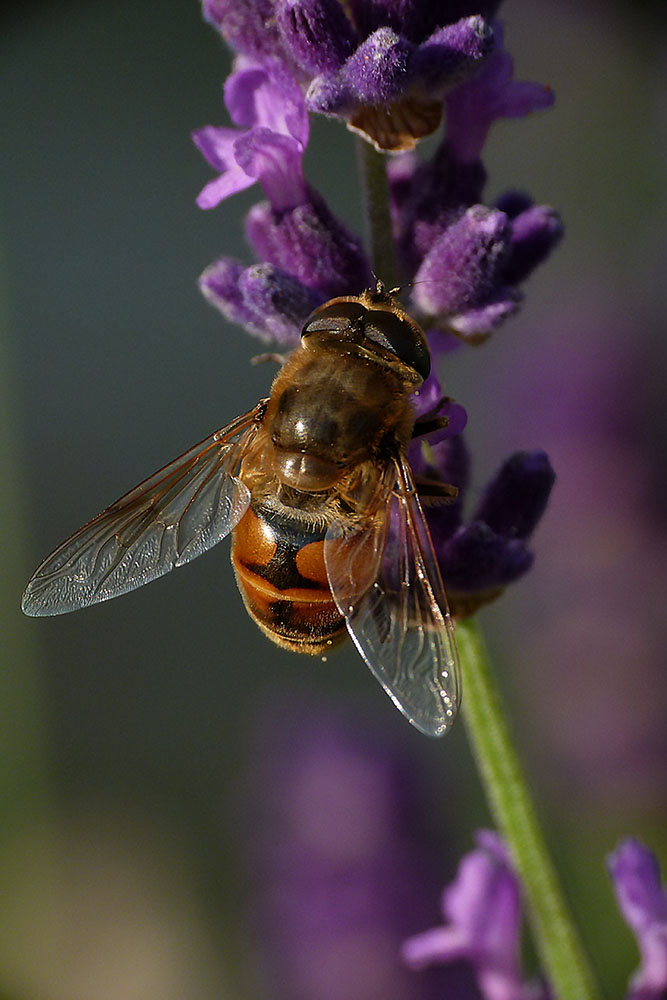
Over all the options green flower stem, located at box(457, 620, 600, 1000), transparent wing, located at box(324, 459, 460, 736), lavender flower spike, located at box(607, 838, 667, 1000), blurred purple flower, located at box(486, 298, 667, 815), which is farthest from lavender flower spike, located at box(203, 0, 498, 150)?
blurred purple flower, located at box(486, 298, 667, 815)

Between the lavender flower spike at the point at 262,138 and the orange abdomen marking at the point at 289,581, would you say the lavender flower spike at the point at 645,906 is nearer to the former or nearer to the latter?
the orange abdomen marking at the point at 289,581

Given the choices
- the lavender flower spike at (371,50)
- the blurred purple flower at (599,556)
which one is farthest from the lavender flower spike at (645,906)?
the blurred purple flower at (599,556)

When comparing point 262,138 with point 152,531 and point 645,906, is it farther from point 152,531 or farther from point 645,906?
point 645,906

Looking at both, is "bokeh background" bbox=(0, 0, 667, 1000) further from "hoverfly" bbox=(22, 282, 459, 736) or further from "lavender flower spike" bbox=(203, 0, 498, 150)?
"lavender flower spike" bbox=(203, 0, 498, 150)

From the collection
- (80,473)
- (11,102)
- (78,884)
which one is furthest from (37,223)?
(78,884)

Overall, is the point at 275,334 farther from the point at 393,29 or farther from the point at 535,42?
the point at 535,42

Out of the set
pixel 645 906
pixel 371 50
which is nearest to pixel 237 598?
pixel 645 906
